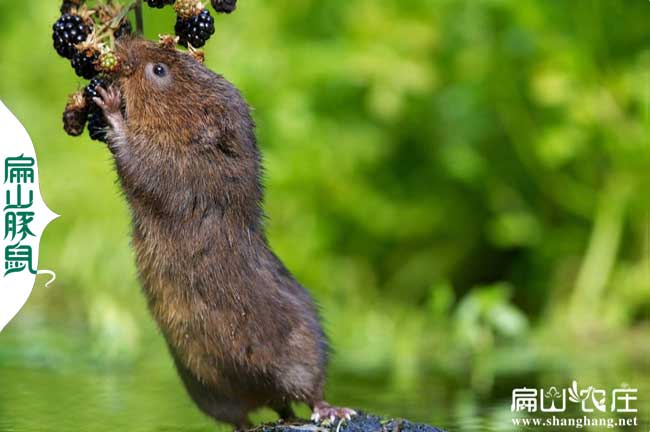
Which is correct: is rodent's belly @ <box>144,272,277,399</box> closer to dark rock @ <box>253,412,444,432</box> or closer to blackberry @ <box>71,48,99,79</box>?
dark rock @ <box>253,412,444,432</box>

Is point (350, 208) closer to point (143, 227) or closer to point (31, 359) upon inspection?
point (31, 359)

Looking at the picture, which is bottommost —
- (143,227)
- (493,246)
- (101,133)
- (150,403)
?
(150,403)

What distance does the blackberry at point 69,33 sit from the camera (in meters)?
4.16

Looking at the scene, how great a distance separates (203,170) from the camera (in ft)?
14.1

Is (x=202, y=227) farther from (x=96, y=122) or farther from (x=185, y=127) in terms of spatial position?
(x=96, y=122)

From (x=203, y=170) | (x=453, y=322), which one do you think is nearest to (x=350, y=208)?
(x=453, y=322)

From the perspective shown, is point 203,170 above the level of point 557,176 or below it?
below

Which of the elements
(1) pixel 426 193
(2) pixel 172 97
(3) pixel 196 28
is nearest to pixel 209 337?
(2) pixel 172 97

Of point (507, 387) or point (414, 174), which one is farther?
point (414, 174)

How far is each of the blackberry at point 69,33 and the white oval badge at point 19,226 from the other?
68 centimetres

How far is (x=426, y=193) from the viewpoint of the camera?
926 centimetres

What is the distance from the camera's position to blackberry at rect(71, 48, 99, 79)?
418 centimetres

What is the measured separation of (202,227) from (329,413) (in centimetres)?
82

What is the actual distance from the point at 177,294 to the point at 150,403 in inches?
52.5
